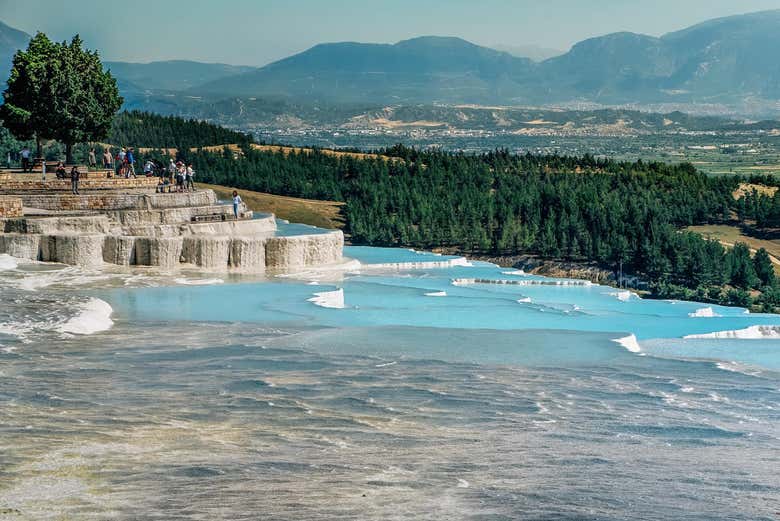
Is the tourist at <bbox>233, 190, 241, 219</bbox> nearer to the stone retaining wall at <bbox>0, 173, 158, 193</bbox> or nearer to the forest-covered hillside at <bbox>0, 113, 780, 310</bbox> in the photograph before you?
the stone retaining wall at <bbox>0, 173, 158, 193</bbox>

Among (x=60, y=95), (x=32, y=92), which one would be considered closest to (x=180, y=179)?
(x=60, y=95)

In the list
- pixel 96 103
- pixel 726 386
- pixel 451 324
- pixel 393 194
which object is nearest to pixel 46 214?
pixel 96 103

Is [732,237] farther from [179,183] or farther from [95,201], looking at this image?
[95,201]

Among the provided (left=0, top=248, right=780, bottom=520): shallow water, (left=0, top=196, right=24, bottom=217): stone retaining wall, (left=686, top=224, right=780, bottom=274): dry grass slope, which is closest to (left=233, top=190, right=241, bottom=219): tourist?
(left=0, top=196, right=24, bottom=217): stone retaining wall

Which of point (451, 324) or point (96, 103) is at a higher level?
point (96, 103)

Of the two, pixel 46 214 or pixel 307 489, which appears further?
pixel 46 214

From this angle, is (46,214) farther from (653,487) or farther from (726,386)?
(653,487)
